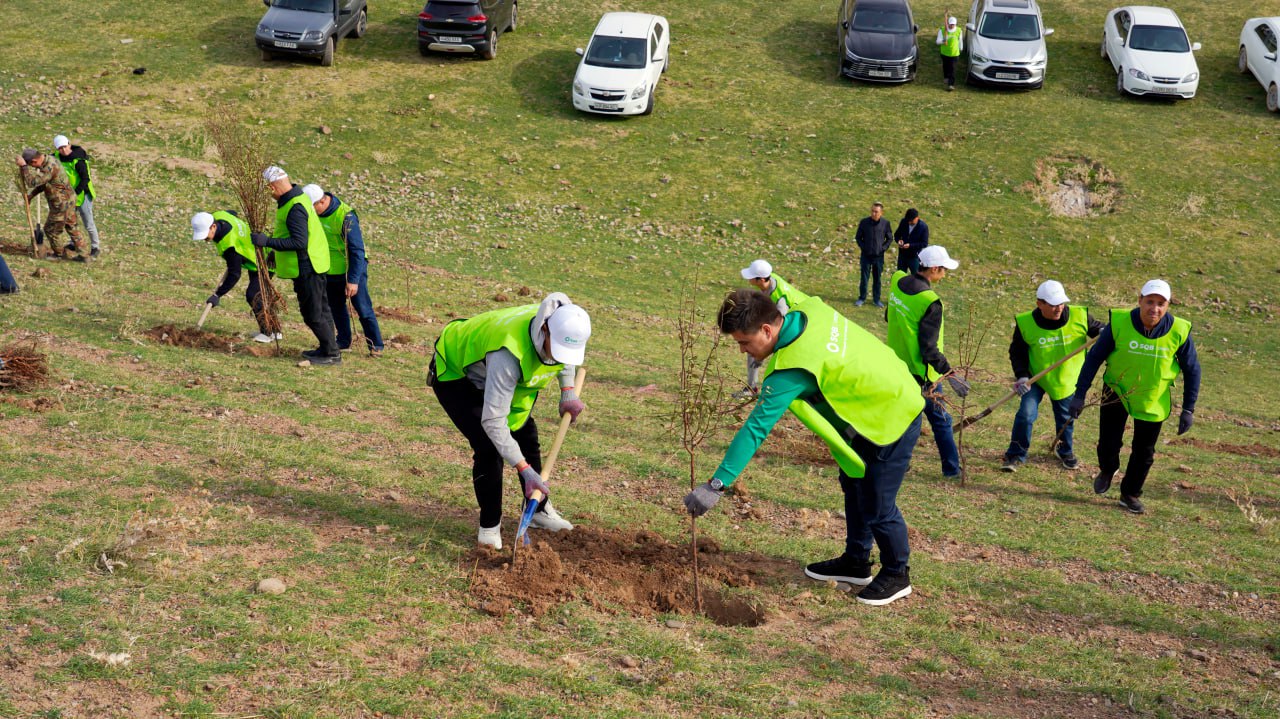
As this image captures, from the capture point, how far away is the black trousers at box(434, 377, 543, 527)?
20.2 feet

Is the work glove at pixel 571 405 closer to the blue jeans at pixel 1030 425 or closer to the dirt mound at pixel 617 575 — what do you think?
the dirt mound at pixel 617 575

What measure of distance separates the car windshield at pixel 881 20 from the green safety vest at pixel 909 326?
58.7ft

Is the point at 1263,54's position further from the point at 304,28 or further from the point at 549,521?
the point at 549,521

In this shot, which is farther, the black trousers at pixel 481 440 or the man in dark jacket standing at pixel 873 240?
the man in dark jacket standing at pixel 873 240

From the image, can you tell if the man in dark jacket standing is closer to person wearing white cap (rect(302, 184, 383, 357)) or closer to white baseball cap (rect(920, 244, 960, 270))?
white baseball cap (rect(920, 244, 960, 270))

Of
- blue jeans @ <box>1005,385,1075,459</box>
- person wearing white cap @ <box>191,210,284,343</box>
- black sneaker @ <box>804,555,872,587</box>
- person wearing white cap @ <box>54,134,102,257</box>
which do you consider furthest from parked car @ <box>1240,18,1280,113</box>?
person wearing white cap @ <box>54,134,102,257</box>

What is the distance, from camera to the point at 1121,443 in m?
8.73

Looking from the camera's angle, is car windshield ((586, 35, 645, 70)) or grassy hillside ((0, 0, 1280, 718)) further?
car windshield ((586, 35, 645, 70))

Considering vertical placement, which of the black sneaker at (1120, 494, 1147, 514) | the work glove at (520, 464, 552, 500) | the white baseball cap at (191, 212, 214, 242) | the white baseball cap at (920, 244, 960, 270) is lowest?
the black sneaker at (1120, 494, 1147, 514)

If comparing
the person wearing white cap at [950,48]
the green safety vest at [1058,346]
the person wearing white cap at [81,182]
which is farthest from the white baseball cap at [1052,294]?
the person wearing white cap at [950,48]

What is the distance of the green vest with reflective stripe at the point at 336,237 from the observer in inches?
423

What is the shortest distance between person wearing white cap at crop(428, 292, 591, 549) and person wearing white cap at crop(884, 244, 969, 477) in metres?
3.91

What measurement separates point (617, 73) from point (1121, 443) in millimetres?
16831

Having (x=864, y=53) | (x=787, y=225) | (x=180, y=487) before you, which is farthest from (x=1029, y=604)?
(x=864, y=53)
